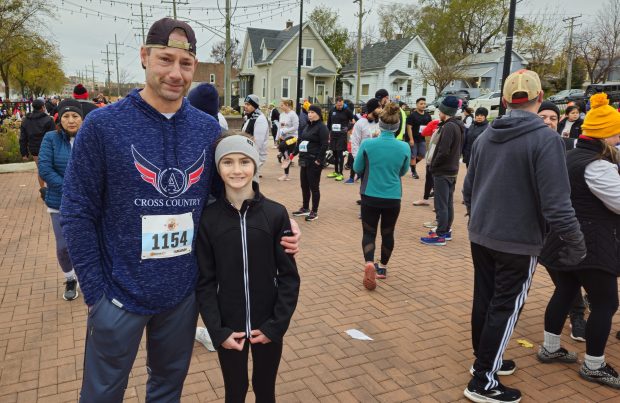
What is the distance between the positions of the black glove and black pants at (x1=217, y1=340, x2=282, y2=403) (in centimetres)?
184

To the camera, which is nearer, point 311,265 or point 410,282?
point 410,282

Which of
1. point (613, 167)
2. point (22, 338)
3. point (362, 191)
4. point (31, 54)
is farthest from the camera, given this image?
point (31, 54)

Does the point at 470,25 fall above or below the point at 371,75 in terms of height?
above

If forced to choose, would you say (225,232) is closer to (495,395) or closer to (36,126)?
(495,395)

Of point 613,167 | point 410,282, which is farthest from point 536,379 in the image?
point 410,282

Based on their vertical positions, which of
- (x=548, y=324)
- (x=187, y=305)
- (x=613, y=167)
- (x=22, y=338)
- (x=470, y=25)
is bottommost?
(x=22, y=338)

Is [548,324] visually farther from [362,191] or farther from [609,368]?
[362,191]

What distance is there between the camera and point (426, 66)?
4616 cm

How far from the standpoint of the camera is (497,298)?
305 cm

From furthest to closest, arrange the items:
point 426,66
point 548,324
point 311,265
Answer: point 426,66 < point 311,265 < point 548,324

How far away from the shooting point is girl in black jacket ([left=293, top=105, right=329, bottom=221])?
764 centimetres

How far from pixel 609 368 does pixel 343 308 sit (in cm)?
220

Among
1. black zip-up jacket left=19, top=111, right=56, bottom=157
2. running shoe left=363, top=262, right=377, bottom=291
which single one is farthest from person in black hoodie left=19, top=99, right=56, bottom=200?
running shoe left=363, top=262, right=377, bottom=291

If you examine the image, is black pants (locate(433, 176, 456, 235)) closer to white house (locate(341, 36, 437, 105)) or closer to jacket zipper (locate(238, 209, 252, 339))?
jacket zipper (locate(238, 209, 252, 339))
